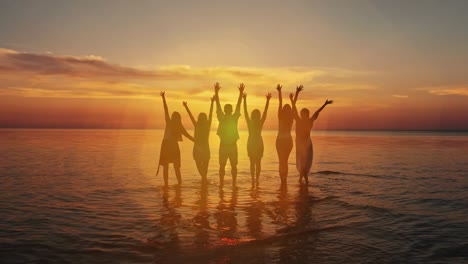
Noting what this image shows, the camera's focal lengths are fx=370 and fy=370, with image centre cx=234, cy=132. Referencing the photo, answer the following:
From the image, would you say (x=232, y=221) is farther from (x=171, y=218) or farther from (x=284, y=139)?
(x=284, y=139)

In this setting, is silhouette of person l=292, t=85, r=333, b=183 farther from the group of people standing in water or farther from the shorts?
the shorts

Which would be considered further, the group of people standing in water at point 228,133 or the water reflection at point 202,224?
the group of people standing in water at point 228,133

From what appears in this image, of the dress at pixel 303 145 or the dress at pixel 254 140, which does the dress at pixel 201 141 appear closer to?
the dress at pixel 254 140

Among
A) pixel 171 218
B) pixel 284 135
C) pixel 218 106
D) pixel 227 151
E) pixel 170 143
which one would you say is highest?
pixel 218 106

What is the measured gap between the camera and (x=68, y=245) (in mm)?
6898

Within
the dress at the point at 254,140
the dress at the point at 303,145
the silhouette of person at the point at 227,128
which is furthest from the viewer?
the dress at the point at 303,145

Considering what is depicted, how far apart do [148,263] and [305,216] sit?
4.46 m

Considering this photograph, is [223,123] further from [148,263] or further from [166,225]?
[148,263]

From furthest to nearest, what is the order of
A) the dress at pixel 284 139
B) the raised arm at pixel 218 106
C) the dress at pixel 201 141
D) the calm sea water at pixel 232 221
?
the dress at pixel 284 139 → the dress at pixel 201 141 → the raised arm at pixel 218 106 → the calm sea water at pixel 232 221

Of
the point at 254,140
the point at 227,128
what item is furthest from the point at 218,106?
the point at 254,140

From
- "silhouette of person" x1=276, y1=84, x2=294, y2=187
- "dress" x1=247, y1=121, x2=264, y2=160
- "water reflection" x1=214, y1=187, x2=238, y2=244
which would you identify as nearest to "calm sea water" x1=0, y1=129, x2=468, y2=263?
"water reflection" x1=214, y1=187, x2=238, y2=244

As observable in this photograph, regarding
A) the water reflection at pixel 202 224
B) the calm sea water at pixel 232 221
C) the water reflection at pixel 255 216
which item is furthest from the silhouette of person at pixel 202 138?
the water reflection at pixel 255 216

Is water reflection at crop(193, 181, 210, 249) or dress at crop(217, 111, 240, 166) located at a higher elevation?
dress at crop(217, 111, 240, 166)

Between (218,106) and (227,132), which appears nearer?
(218,106)
